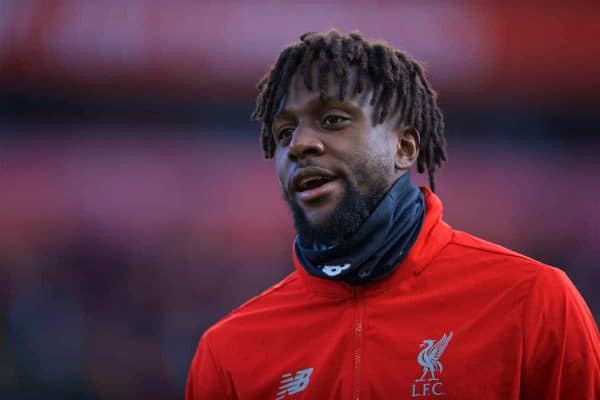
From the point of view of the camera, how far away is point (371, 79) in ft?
7.16

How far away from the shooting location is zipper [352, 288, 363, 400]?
1923mm

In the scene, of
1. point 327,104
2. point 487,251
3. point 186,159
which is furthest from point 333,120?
point 186,159

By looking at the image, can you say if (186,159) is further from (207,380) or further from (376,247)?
(376,247)

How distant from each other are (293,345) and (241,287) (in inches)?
104

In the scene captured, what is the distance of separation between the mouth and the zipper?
277mm

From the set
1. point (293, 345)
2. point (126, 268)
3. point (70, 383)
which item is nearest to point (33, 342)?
point (70, 383)

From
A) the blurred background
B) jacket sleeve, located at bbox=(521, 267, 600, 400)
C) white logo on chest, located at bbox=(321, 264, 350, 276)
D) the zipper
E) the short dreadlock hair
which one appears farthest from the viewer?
the blurred background

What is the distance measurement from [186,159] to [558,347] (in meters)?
3.44

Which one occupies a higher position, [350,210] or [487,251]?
[350,210]

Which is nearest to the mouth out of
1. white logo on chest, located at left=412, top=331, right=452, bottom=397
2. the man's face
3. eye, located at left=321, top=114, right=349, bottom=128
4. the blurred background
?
the man's face

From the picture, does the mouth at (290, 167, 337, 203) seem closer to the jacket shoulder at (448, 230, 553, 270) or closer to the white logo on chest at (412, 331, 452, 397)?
the jacket shoulder at (448, 230, 553, 270)

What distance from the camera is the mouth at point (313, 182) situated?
6.82 ft

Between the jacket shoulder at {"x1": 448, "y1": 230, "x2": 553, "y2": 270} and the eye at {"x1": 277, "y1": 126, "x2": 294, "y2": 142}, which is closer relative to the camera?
the jacket shoulder at {"x1": 448, "y1": 230, "x2": 553, "y2": 270}

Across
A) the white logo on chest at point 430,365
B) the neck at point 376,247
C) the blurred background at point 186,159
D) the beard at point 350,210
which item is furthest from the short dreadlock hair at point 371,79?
the blurred background at point 186,159
